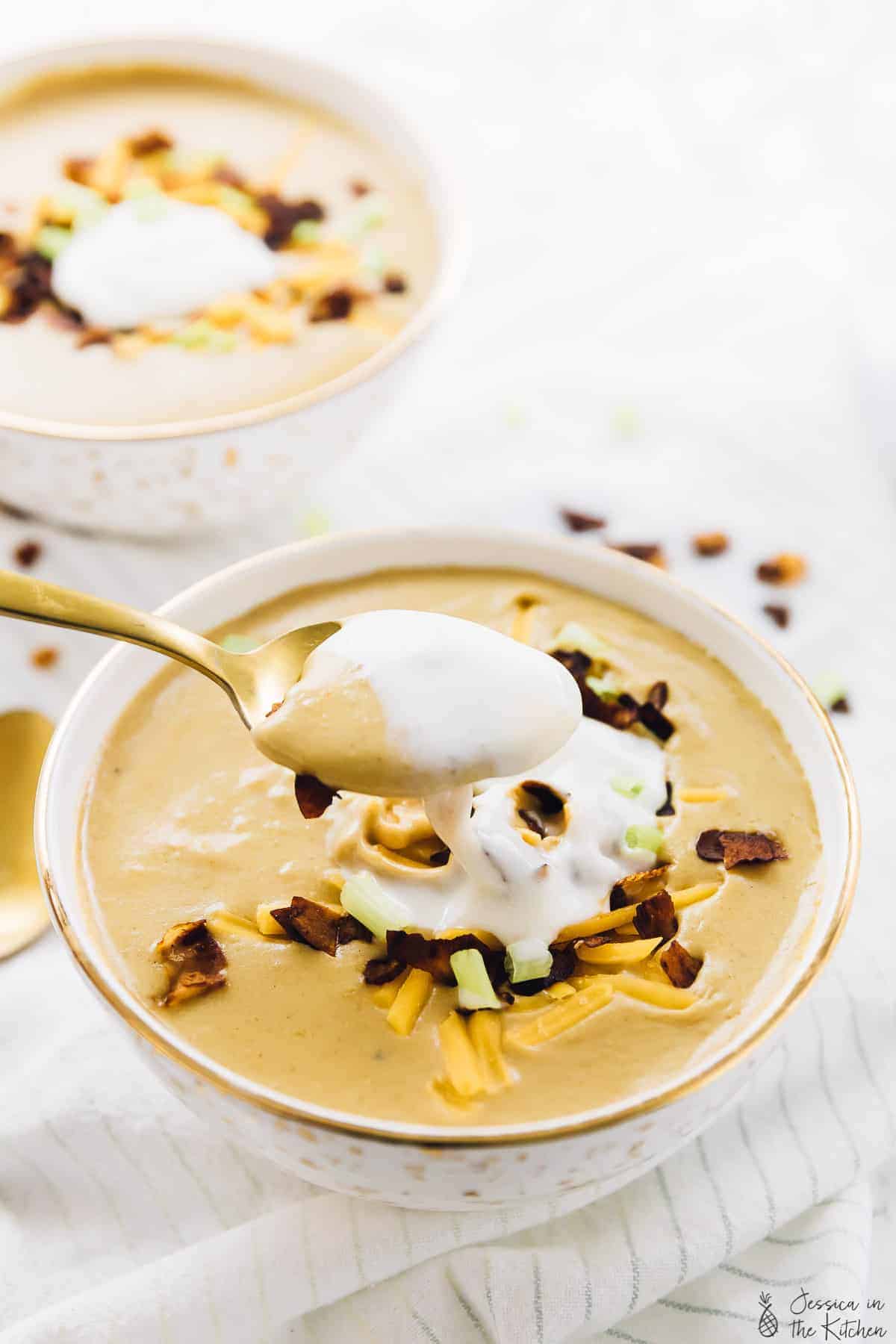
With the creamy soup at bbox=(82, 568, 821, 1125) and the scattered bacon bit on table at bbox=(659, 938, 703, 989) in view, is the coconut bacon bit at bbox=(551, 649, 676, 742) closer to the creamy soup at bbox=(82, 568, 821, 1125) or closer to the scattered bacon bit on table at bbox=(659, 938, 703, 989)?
the creamy soup at bbox=(82, 568, 821, 1125)

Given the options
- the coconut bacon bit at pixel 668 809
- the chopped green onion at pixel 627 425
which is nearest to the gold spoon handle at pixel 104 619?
the coconut bacon bit at pixel 668 809

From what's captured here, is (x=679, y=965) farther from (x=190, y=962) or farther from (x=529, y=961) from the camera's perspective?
(x=190, y=962)

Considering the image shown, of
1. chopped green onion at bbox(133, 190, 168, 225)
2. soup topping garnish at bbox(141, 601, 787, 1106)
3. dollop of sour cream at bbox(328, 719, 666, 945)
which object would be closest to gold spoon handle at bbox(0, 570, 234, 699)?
soup topping garnish at bbox(141, 601, 787, 1106)

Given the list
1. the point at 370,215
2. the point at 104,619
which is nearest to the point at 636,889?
the point at 104,619

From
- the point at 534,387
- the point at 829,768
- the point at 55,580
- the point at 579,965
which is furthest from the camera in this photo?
the point at 534,387

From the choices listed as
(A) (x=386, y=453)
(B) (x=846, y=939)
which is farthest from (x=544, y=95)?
(B) (x=846, y=939)

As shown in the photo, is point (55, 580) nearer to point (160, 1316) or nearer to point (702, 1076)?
point (160, 1316)
